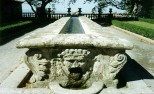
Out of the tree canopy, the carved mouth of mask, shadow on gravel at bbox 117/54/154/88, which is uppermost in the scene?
the tree canopy

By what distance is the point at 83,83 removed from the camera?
5602 mm

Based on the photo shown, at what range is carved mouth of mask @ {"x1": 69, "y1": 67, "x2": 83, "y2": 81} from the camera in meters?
5.51

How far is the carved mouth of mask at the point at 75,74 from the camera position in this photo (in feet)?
18.1

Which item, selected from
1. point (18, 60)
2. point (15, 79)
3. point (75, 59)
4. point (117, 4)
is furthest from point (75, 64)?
point (117, 4)

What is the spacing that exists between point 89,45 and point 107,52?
445mm

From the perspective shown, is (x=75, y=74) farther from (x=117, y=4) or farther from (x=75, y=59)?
(x=117, y=4)

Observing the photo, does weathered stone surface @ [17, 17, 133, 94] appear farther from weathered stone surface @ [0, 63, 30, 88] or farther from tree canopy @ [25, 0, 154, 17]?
tree canopy @ [25, 0, 154, 17]

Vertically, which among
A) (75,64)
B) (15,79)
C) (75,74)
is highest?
(75,64)

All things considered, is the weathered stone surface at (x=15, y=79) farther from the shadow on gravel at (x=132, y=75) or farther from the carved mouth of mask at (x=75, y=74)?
the shadow on gravel at (x=132, y=75)

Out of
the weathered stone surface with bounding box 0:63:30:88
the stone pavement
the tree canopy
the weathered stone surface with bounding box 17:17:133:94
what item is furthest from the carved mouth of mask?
the tree canopy

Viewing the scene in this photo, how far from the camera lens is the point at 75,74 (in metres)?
5.51

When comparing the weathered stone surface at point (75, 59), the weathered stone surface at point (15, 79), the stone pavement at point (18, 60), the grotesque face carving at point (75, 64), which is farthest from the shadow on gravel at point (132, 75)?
the weathered stone surface at point (15, 79)

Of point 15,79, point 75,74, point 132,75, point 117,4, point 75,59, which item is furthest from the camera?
point 117,4

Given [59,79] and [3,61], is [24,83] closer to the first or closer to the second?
[59,79]
